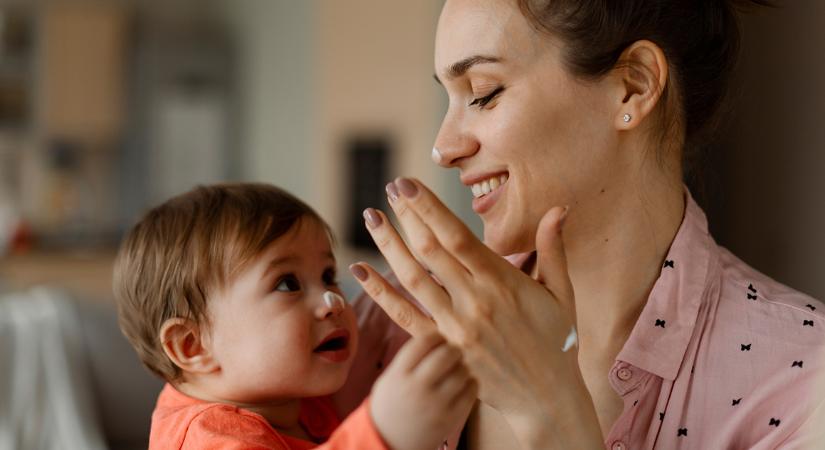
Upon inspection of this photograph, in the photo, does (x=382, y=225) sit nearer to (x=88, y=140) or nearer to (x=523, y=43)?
(x=523, y=43)

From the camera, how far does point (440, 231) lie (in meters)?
0.88

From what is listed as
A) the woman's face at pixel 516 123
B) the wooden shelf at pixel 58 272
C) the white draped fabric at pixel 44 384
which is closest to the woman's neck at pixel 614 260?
the woman's face at pixel 516 123

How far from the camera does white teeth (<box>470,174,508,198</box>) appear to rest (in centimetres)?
116

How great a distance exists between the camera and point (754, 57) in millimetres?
2641

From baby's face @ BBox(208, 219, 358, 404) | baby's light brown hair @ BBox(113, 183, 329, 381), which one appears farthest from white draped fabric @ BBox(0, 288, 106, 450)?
baby's face @ BBox(208, 219, 358, 404)

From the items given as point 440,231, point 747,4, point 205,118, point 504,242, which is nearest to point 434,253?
point 440,231

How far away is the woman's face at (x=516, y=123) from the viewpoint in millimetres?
1127

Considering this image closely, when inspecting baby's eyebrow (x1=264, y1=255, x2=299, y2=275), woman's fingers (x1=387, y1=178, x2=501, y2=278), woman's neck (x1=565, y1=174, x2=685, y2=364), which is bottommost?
baby's eyebrow (x1=264, y1=255, x2=299, y2=275)

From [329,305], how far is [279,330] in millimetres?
72

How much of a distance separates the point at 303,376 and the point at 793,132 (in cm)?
176

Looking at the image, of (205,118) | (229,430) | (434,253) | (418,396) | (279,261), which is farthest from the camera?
(205,118)

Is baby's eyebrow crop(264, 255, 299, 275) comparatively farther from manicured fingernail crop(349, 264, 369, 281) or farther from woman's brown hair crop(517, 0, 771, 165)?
woman's brown hair crop(517, 0, 771, 165)

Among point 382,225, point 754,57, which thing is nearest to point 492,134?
point 382,225

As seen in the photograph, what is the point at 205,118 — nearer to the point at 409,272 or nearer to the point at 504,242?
the point at 504,242
